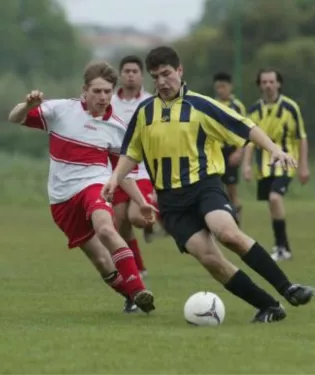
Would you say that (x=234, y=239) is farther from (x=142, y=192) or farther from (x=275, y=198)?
(x=275, y=198)

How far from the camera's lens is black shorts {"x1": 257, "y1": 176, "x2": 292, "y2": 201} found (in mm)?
14579

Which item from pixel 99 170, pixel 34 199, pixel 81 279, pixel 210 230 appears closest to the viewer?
pixel 210 230

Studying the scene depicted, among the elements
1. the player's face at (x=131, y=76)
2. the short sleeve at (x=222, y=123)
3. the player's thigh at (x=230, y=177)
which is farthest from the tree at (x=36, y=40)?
the short sleeve at (x=222, y=123)

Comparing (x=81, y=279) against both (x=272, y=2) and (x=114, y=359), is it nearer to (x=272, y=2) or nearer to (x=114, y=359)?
(x=114, y=359)

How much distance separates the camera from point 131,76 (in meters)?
12.3

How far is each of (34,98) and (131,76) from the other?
133 inches

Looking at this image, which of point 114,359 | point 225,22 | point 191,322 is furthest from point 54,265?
point 225,22

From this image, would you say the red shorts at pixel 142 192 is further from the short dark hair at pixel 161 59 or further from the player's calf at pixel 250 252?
the player's calf at pixel 250 252

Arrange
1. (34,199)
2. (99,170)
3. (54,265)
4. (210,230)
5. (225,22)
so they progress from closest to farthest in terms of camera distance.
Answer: (210,230), (99,170), (54,265), (34,199), (225,22)

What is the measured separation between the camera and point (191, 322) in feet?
28.2

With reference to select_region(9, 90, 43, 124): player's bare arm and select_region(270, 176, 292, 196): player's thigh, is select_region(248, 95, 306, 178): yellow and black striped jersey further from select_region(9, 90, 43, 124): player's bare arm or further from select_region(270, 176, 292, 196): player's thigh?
select_region(9, 90, 43, 124): player's bare arm

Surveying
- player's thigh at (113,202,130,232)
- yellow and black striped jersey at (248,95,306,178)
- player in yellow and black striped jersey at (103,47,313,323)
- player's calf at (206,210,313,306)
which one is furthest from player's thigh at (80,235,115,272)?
yellow and black striped jersey at (248,95,306,178)

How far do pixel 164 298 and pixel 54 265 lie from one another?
11.2 feet

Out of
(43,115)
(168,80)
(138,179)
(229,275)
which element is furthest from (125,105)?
(229,275)
